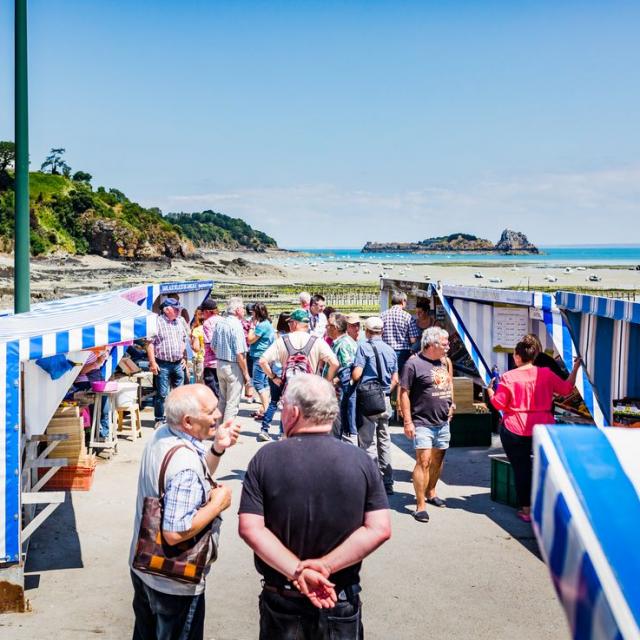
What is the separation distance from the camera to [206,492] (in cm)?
347

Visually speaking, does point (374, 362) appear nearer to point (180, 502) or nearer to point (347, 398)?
point (347, 398)

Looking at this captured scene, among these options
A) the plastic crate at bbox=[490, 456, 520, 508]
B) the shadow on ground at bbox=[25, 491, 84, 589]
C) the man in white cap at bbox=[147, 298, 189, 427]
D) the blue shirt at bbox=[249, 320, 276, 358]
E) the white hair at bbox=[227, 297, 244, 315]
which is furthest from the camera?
the blue shirt at bbox=[249, 320, 276, 358]

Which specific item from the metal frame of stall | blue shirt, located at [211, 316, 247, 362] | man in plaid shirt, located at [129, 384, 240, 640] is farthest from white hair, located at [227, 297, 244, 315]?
man in plaid shirt, located at [129, 384, 240, 640]

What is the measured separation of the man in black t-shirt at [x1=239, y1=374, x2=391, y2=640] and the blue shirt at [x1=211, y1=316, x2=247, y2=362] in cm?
652

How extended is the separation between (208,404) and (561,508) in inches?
80.4

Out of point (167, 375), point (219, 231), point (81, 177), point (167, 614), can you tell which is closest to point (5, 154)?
point (81, 177)

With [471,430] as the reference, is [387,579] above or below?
below

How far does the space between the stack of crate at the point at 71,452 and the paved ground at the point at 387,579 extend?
8.3 inches

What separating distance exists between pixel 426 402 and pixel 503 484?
132 centimetres

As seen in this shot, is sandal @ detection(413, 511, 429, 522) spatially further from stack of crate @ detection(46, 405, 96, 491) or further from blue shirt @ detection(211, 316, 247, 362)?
blue shirt @ detection(211, 316, 247, 362)

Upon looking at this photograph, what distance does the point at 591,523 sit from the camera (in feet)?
5.55

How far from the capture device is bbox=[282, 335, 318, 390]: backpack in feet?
25.8

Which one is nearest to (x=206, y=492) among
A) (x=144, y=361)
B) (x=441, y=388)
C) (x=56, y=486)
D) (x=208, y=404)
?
(x=208, y=404)

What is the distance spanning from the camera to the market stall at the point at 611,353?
6480 mm
